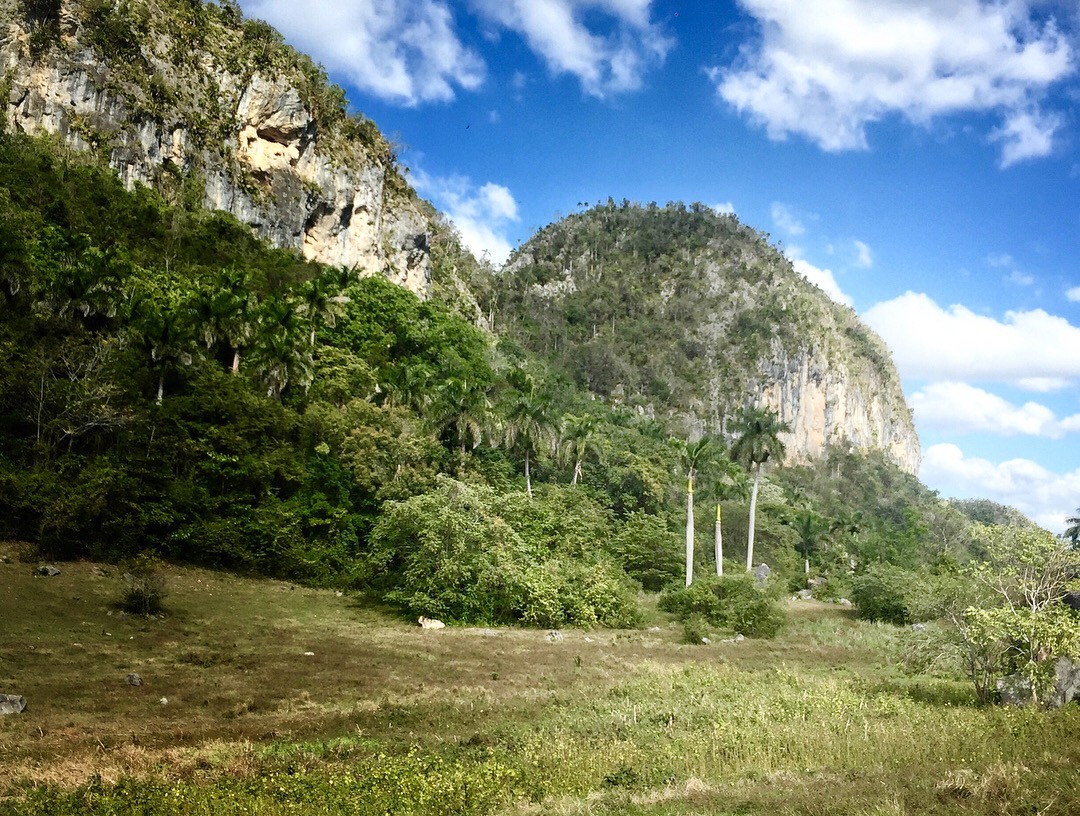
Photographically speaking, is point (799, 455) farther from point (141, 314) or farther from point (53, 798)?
point (53, 798)

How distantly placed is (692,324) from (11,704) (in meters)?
152

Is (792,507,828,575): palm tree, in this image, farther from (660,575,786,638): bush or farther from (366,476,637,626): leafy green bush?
(366,476,637,626): leafy green bush

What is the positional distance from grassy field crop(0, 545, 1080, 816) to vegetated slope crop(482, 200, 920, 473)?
310ft

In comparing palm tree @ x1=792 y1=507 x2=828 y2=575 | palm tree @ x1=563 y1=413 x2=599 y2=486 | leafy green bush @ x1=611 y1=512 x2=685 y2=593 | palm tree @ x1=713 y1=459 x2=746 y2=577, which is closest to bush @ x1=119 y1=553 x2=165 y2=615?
palm tree @ x1=713 y1=459 x2=746 y2=577

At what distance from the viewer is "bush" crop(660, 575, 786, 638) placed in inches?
1446

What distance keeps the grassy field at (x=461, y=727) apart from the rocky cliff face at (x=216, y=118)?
144ft

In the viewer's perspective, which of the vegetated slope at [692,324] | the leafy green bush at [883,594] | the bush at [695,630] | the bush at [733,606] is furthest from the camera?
the vegetated slope at [692,324]

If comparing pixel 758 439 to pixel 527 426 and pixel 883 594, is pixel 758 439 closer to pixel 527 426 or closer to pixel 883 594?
pixel 883 594

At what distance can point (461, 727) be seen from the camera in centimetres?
1617

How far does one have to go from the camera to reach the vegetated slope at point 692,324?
13488 centimetres

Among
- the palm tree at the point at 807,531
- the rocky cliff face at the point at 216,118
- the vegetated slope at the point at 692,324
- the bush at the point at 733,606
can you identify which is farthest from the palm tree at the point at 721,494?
the vegetated slope at the point at 692,324

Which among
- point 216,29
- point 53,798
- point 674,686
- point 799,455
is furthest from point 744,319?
point 53,798

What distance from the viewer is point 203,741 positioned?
14.0 m

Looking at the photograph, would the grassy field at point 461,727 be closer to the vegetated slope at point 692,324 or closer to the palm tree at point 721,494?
the palm tree at point 721,494
